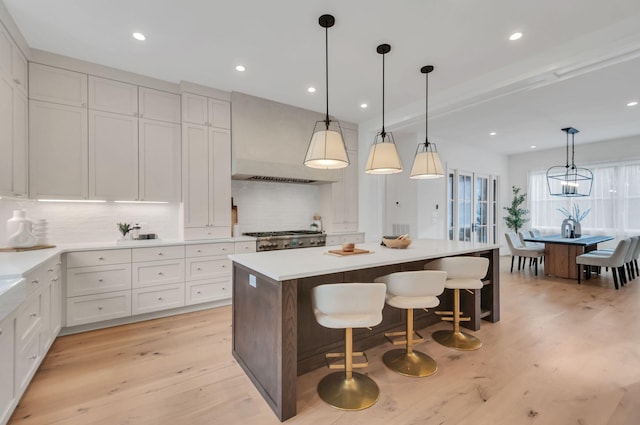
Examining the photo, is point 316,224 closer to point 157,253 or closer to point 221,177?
point 221,177

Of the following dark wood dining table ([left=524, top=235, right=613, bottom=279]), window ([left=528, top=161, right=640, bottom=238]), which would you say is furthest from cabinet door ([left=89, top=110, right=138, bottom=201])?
window ([left=528, top=161, right=640, bottom=238])

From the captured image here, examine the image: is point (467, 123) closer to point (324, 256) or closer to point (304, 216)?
point (304, 216)

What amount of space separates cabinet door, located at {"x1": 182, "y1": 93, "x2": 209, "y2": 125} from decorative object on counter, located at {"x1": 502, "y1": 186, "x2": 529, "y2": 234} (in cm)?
751

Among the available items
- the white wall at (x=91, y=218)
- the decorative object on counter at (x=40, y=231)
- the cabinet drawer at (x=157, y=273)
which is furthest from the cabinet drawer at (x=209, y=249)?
the decorative object on counter at (x=40, y=231)

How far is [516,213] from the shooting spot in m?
7.38

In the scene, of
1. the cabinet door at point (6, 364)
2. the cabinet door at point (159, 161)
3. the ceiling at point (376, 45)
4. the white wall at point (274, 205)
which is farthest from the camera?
the white wall at point (274, 205)

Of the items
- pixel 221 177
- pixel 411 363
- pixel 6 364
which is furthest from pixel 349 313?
pixel 221 177

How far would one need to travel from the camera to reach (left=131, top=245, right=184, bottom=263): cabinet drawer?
329cm

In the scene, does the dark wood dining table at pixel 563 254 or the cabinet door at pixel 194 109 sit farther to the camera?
the dark wood dining table at pixel 563 254

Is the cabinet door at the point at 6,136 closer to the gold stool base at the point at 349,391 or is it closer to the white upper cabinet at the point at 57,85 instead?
the white upper cabinet at the point at 57,85

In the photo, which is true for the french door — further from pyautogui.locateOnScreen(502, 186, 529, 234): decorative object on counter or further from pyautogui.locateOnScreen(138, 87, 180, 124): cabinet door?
pyautogui.locateOnScreen(138, 87, 180, 124): cabinet door

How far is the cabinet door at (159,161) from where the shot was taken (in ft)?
11.8

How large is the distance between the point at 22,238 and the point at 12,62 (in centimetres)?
162

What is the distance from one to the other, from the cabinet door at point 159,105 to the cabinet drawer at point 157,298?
2122 millimetres
